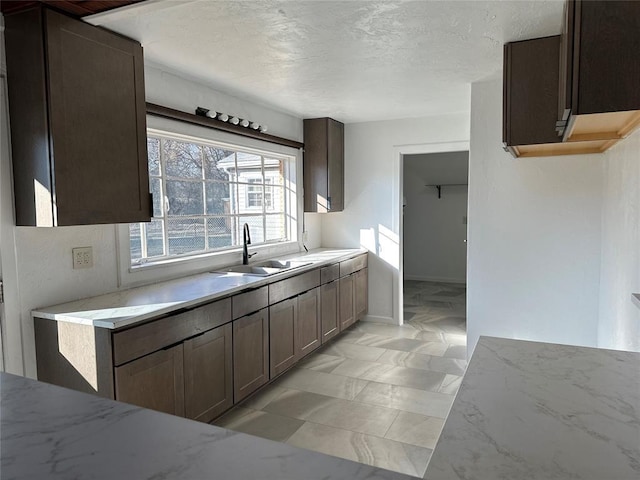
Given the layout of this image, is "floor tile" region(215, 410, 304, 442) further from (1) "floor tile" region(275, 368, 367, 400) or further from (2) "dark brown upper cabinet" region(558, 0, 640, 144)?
(2) "dark brown upper cabinet" region(558, 0, 640, 144)

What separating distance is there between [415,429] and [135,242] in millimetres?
2195

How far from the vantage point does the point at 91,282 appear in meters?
2.45

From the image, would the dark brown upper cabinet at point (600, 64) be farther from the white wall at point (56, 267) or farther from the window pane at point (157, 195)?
the window pane at point (157, 195)

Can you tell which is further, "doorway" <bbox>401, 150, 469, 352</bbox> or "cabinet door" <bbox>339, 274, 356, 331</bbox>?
"doorway" <bbox>401, 150, 469, 352</bbox>

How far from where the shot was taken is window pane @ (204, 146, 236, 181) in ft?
11.5

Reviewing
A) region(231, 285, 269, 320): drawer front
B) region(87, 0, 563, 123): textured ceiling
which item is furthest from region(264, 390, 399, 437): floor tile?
region(87, 0, 563, 123): textured ceiling

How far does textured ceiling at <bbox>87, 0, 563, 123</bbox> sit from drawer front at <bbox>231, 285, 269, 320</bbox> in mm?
1535

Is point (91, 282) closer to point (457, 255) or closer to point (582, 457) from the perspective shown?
point (582, 457)

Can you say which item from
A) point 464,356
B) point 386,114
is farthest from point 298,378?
point 386,114

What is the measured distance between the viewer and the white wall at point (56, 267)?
82.0 inches

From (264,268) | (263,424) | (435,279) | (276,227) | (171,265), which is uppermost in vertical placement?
(276,227)

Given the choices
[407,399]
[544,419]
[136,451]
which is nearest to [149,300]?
[136,451]

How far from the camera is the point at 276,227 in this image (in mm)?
4547

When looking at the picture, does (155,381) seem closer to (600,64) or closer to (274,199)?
(600,64)
